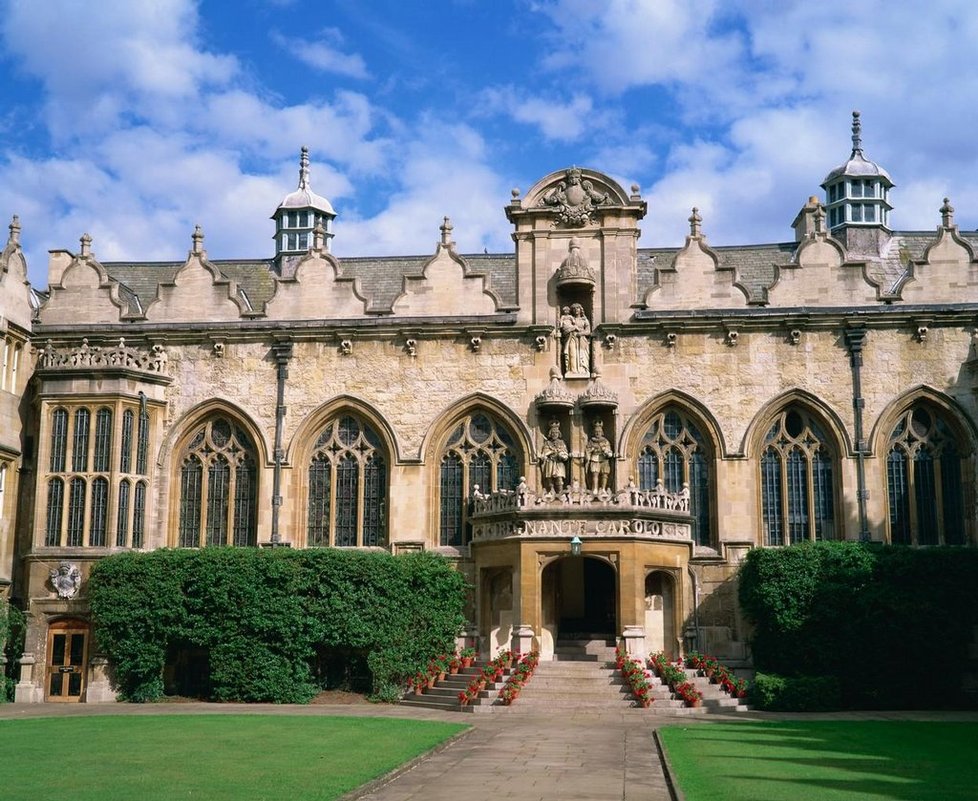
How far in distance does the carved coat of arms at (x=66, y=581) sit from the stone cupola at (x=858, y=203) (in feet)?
90.8

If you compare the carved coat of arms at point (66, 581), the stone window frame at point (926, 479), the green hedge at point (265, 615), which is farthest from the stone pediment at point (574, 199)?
the carved coat of arms at point (66, 581)

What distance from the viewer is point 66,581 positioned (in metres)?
31.0

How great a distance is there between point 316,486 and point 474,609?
5697mm

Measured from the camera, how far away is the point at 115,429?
3170cm

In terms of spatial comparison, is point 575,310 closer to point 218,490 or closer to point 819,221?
point 819,221

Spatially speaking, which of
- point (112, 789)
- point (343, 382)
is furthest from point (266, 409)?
point (112, 789)

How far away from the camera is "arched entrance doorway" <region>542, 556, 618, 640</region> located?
31125 mm

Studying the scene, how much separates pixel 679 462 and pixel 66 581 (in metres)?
16.3

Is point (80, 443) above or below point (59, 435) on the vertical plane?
below

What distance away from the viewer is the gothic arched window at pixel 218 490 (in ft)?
109

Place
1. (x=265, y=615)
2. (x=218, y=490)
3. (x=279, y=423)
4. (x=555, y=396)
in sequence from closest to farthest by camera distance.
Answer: (x=265, y=615)
(x=555, y=396)
(x=279, y=423)
(x=218, y=490)

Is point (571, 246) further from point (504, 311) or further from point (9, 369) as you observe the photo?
point (9, 369)

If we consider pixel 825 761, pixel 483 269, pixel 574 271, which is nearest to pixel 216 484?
pixel 483 269

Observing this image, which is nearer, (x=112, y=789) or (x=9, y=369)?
(x=112, y=789)
